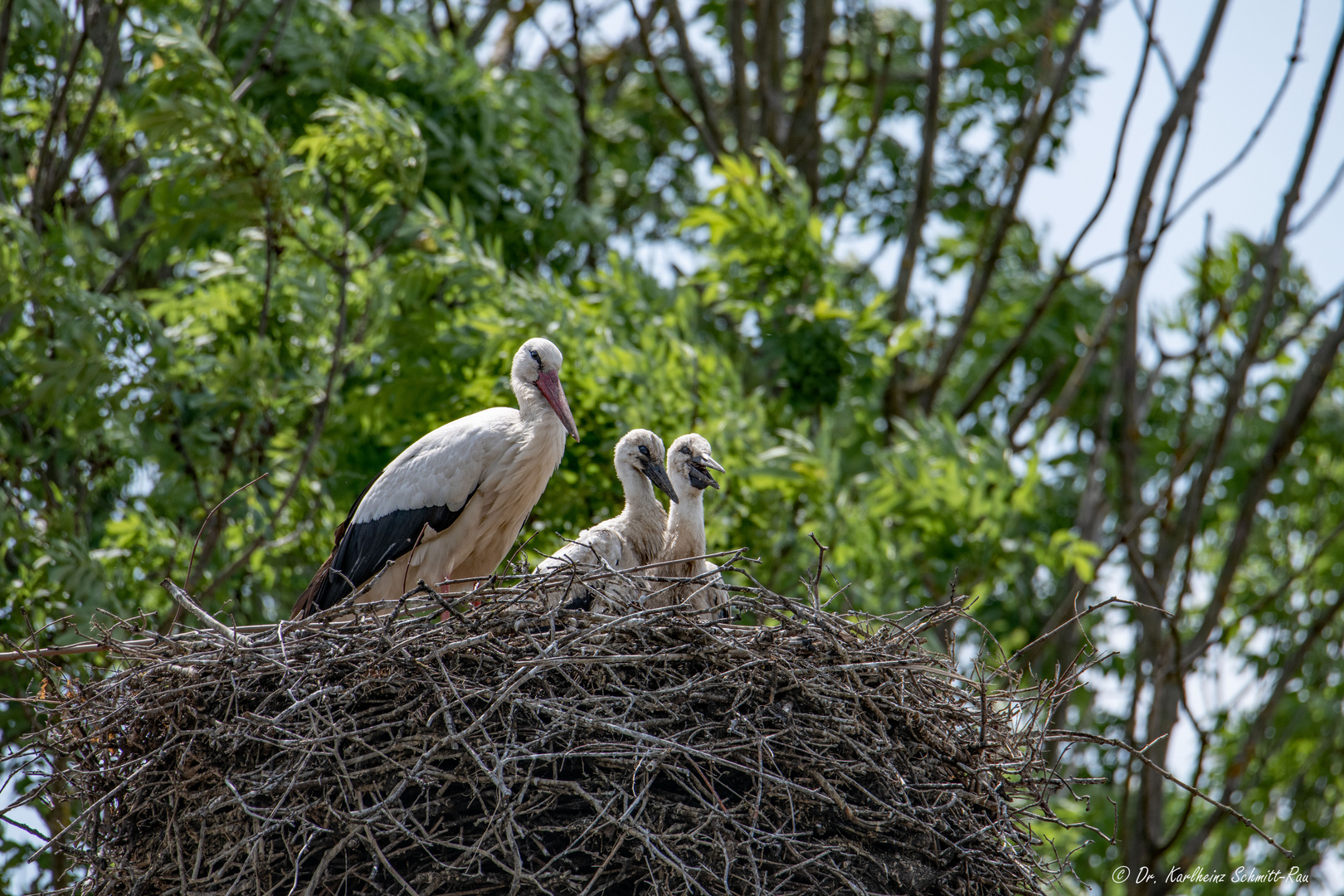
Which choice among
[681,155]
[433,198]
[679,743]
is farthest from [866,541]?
[681,155]

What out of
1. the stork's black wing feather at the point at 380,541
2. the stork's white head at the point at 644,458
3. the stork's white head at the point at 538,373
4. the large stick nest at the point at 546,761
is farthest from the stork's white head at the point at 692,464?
the large stick nest at the point at 546,761

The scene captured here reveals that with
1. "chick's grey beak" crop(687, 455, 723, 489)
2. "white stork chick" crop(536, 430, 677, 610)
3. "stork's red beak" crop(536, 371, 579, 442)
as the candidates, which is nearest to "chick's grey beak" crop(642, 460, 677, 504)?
"white stork chick" crop(536, 430, 677, 610)

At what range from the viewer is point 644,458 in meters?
5.45

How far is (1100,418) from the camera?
1104 centimetres

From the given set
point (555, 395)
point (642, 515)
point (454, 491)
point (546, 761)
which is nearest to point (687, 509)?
point (642, 515)

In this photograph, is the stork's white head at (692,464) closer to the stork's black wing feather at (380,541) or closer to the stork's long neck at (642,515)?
the stork's long neck at (642,515)

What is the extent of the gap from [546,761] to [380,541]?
2.01 m

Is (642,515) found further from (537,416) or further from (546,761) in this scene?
(546,761)

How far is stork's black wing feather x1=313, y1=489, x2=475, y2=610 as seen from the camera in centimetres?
544

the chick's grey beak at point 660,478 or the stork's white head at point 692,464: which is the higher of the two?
the stork's white head at point 692,464

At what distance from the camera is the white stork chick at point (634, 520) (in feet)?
16.5

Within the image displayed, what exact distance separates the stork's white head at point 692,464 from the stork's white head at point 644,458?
0.12 m

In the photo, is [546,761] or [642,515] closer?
[546,761]

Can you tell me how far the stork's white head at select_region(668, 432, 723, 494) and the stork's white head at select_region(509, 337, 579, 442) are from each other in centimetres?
46
